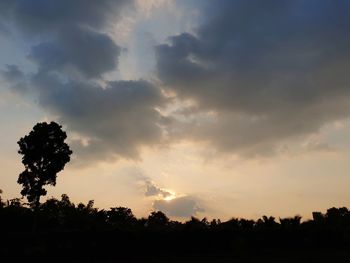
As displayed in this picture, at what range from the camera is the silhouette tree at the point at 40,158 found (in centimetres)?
4359

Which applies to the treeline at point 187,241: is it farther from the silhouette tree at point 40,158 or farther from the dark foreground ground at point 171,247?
the silhouette tree at point 40,158

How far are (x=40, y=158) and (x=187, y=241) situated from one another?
19.9 m

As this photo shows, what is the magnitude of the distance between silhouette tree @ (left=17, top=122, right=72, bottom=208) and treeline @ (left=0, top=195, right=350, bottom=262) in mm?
11460

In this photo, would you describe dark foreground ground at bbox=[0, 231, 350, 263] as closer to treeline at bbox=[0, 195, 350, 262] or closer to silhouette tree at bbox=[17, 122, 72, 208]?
treeline at bbox=[0, 195, 350, 262]

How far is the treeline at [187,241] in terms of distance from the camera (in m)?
28.6

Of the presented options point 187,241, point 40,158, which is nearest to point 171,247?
point 187,241

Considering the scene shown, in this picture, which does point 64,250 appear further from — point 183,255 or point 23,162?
point 23,162

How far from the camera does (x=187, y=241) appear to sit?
3203 cm

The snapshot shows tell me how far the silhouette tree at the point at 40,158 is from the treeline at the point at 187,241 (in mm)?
11460

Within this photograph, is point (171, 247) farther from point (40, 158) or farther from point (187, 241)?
point (40, 158)

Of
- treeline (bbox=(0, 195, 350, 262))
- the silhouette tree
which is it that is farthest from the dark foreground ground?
the silhouette tree

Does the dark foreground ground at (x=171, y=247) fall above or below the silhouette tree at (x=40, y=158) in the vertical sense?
below

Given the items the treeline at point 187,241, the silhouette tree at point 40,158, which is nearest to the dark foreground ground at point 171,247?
the treeline at point 187,241

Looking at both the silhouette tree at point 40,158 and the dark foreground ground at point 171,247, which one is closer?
the dark foreground ground at point 171,247
